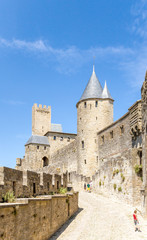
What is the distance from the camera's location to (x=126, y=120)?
96.3 ft

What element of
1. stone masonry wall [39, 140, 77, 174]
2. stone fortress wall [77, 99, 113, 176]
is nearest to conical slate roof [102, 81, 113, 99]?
stone fortress wall [77, 99, 113, 176]

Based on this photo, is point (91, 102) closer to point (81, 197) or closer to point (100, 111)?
point (100, 111)

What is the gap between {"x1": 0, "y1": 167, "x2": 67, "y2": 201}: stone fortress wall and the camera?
1166 centimetres

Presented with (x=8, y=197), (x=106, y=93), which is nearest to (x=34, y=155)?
(x=106, y=93)

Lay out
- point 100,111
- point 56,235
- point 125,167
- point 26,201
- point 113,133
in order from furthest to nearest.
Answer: point 100,111
point 113,133
point 125,167
point 56,235
point 26,201

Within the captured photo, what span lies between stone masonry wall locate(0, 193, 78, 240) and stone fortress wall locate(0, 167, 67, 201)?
4.46 ft

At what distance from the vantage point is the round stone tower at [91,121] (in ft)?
124

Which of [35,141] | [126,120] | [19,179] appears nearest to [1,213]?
[19,179]

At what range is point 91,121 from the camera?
126 feet

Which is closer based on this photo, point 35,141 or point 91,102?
point 91,102

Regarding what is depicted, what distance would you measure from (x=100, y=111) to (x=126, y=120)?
9917mm

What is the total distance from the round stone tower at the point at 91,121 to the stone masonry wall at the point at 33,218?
21929 mm

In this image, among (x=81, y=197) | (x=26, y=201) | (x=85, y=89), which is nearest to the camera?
(x=26, y=201)

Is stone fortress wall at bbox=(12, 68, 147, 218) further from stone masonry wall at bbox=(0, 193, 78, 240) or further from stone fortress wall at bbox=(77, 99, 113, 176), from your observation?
stone masonry wall at bbox=(0, 193, 78, 240)
